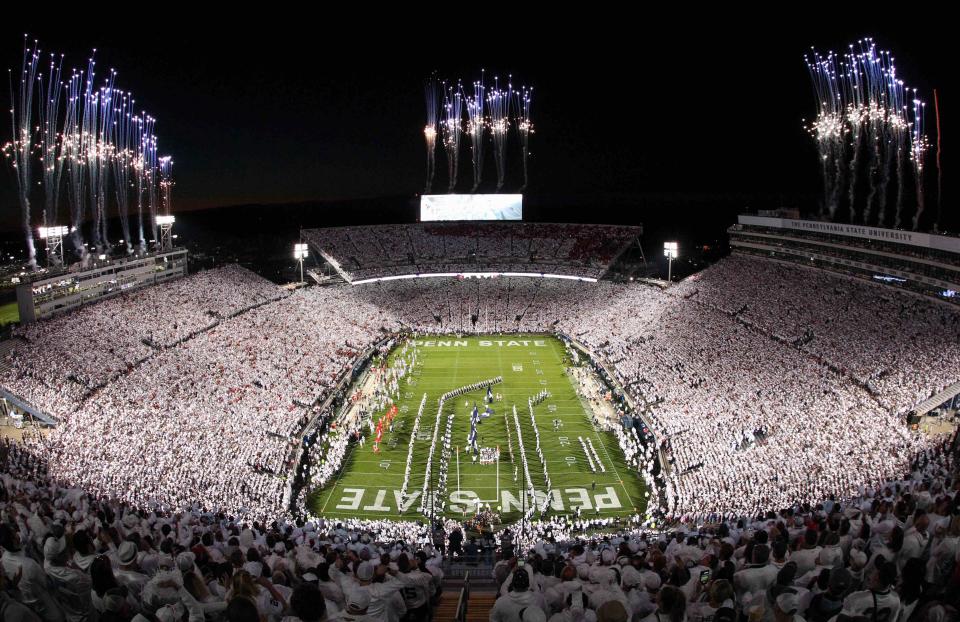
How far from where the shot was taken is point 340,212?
5143 inches

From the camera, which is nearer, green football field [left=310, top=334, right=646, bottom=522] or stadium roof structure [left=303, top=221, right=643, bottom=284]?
green football field [left=310, top=334, right=646, bottom=522]

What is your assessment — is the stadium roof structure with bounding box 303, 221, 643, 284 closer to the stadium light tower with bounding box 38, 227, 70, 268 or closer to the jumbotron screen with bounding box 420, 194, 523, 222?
the jumbotron screen with bounding box 420, 194, 523, 222

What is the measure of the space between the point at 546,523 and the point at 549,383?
47.2 feet

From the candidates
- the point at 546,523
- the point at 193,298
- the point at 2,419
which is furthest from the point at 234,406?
the point at 193,298

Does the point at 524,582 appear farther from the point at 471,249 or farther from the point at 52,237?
the point at 471,249

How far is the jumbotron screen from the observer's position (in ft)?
192

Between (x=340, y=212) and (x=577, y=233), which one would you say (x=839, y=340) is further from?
(x=340, y=212)

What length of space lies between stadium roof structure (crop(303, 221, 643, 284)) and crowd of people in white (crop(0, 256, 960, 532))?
953 cm

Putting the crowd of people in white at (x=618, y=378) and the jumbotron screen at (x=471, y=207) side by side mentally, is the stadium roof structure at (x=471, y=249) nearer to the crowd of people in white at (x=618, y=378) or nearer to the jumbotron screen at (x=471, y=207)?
the jumbotron screen at (x=471, y=207)

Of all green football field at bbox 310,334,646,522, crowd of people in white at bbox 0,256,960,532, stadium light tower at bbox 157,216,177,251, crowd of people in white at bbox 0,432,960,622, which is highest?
stadium light tower at bbox 157,216,177,251

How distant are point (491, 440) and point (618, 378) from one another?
8433 millimetres

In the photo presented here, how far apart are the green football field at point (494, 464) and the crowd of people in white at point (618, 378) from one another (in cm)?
199

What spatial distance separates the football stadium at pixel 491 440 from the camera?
5.62m

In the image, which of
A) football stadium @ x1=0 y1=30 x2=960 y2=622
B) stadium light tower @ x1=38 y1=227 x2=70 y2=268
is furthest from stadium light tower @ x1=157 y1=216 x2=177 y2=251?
stadium light tower @ x1=38 y1=227 x2=70 y2=268
